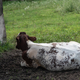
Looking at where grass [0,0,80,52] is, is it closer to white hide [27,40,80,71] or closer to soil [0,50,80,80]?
soil [0,50,80,80]

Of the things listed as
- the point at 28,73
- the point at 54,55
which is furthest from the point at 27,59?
the point at 54,55

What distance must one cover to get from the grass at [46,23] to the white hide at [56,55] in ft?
6.73

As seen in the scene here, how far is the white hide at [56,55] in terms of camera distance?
4457mm

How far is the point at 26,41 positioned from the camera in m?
4.88

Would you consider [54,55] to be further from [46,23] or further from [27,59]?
[46,23]

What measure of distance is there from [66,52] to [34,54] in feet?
2.48

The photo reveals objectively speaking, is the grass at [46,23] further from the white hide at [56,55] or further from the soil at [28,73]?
the white hide at [56,55]

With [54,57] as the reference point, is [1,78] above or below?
below

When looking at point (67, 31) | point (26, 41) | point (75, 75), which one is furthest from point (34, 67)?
point (67, 31)

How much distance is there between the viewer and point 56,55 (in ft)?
14.9

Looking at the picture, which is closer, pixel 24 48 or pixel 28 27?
pixel 24 48

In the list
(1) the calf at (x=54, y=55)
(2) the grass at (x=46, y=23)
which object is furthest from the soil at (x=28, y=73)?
(2) the grass at (x=46, y=23)

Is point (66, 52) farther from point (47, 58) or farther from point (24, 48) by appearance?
point (24, 48)

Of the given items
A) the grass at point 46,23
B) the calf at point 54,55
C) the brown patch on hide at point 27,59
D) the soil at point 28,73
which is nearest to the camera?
the soil at point 28,73
